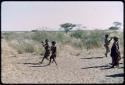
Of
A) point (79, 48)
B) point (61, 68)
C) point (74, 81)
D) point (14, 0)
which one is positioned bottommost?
point (79, 48)

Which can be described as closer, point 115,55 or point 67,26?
point 115,55

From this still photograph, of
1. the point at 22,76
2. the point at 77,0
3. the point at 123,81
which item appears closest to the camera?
the point at 77,0

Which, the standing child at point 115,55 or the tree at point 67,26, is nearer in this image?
the standing child at point 115,55

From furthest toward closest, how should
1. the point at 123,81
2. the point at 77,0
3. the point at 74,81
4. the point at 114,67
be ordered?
the point at 114,67, the point at 74,81, the point at 123,81, the point at 77,0

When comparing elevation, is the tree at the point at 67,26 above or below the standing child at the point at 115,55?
below

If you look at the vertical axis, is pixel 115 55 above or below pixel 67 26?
above

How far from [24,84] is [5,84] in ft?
1.97

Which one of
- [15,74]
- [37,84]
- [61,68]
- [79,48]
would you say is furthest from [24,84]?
[79,48]

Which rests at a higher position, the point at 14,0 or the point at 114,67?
the point at 14,0

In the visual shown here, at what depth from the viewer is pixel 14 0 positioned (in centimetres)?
1041

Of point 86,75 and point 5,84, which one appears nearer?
point 5,84

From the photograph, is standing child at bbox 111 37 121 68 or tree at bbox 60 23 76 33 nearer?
standing child at bbox 111 37 121 68

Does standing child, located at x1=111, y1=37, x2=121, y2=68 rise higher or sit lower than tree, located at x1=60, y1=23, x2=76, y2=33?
higher

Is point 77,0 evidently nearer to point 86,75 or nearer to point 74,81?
point 74,81
